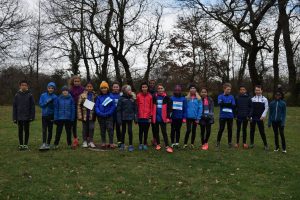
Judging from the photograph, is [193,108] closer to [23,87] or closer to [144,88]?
[144,88]

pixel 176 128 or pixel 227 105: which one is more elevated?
pixel 227 105

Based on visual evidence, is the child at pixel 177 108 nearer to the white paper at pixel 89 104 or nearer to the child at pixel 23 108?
the white paper at pixel 89 104

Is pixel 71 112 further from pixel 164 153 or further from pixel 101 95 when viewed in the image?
pixel 164 153

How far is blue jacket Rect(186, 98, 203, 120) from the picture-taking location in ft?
36.5

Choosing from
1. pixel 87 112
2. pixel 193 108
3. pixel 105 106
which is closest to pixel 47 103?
pixel 87 112

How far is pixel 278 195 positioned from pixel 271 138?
8042mm

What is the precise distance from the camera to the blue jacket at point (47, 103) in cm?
1041

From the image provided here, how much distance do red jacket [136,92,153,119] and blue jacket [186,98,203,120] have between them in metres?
1.24

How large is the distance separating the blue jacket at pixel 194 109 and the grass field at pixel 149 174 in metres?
1.07

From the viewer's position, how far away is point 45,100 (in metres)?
10.4

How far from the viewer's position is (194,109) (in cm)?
A: 1113

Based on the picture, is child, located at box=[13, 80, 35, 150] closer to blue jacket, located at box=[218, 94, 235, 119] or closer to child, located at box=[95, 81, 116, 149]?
child, located at box=[95, 81, 116, 149]

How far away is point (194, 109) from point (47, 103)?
4374 mm

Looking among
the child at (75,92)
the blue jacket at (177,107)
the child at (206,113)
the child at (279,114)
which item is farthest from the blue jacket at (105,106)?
the child at (279,114)
